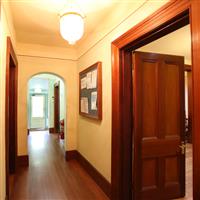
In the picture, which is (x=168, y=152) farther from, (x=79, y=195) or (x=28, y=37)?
(x=28, y=37)

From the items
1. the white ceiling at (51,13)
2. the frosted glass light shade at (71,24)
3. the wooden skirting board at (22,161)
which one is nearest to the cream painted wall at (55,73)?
the wooden skirting board at (22,161)

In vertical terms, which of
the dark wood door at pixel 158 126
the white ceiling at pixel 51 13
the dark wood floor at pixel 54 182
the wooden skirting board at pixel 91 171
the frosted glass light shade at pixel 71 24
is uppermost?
the white ceiling at pixel 51 13

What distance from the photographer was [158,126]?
2.37 m

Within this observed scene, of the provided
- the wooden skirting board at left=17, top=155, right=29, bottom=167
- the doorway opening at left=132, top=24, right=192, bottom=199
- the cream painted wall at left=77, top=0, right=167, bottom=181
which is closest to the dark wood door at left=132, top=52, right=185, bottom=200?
the doorway opening at left=132, top=24, right=192, bottom=199

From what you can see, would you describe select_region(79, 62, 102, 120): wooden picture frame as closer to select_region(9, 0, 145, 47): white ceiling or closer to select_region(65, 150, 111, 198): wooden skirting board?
select_region(9, 0, 145, 47): white ceiling

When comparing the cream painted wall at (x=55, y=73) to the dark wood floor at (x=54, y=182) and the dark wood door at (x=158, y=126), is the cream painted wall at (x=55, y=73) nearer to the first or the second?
the dark wood floor at (x=54, y=182)

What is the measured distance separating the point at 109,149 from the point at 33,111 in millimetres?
8317

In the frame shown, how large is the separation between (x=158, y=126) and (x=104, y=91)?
0.92 m

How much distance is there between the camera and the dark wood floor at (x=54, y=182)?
102 inches

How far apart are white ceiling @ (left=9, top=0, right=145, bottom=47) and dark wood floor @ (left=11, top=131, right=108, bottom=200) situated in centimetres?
253

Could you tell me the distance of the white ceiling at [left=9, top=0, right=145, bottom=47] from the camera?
2275mm

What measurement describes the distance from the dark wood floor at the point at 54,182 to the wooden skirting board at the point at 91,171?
73mm

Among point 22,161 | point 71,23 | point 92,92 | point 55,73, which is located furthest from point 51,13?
point 22,161

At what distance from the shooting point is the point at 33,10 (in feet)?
8.25
